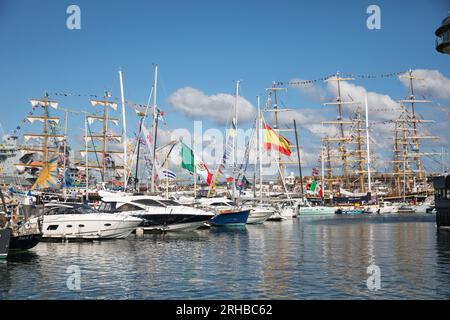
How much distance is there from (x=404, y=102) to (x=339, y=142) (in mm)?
23728

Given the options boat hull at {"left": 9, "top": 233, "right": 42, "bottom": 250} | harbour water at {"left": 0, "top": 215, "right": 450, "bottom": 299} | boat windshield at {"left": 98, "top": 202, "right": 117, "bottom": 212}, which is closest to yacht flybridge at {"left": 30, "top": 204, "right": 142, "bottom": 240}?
harbour water at {"left": 0, "top": 215, "right": 450, "bottom": 299}

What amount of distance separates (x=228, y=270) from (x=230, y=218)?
1379 inches

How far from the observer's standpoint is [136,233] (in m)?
51.0

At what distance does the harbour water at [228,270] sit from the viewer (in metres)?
22.7

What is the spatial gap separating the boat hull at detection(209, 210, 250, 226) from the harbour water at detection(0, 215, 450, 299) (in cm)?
1827

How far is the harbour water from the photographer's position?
22656mm

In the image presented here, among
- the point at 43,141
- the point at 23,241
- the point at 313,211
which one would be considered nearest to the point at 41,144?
the point at 43,141

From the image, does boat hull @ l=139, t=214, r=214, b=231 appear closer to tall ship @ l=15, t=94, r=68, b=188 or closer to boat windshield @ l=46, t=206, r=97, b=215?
boat windshield @ l=46, t=206, r=97, b=215

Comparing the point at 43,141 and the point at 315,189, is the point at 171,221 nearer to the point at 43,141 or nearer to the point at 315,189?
the point at 43,141

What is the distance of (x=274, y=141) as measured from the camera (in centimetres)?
8169

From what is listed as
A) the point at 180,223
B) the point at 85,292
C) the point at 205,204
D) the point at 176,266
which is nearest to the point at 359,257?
the point at 176,266

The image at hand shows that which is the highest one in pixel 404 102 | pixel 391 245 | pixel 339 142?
pixel 404 102

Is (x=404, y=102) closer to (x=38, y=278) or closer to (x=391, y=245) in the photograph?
(x=391, y=245)

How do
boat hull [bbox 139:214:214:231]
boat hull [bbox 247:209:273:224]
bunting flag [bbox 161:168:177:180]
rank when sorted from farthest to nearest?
boat hull [bbox 247:209:273:224]
bunting flag [bbox 161:168:177:180]
boat hull [bbox 139:214:214:231]
